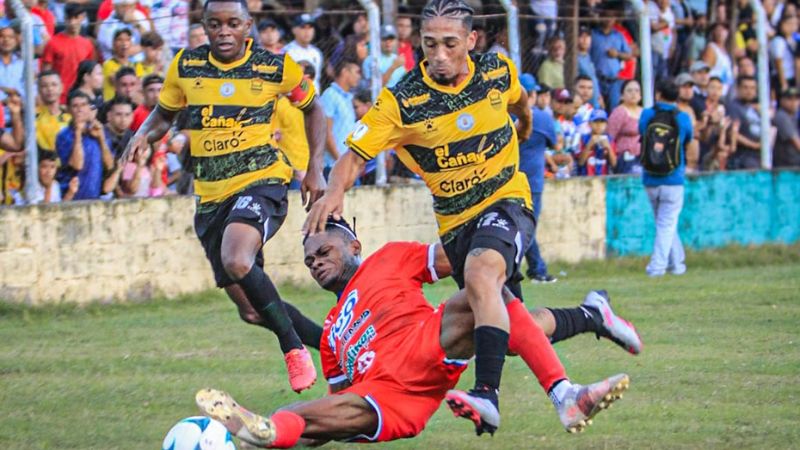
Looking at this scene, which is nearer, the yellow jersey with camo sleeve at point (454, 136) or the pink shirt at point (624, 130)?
the yellow jersey with camo sleeve at point (454, 136)

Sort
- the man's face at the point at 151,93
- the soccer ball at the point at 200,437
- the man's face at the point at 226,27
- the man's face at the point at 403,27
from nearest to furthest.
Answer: the soccer ball at the point at 200,437, the man's face at the point at 226,27, the man's face at the point at 151,93, the man's face at the point at 403,27

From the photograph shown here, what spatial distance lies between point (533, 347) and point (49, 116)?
6.94 meters

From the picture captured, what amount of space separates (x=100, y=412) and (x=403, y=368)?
240cm

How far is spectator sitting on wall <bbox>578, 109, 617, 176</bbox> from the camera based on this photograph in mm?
16094

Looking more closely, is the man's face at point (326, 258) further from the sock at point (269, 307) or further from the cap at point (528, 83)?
the cap at point (528, 83)

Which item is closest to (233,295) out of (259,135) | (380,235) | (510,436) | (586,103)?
(259,135)

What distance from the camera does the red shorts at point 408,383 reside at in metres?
6.43

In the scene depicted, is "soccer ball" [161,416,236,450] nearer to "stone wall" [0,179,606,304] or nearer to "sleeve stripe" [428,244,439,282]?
"sleeve stripe" [428,244,439,282]

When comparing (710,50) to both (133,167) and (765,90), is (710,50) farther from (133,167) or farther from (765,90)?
(133,167)

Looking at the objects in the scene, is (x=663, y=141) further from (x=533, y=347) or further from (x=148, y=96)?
(x=533, y=347)

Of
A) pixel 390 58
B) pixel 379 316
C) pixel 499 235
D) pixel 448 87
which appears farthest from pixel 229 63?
pixel 390 58

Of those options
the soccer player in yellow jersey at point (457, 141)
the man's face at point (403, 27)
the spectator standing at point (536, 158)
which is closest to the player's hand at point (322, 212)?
the soccer player in yellow jersey at point (457, 141)

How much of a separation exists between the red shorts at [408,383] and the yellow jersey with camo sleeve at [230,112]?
284cm

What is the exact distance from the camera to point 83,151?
12.4 m
